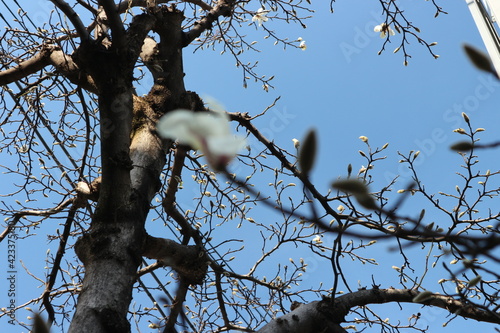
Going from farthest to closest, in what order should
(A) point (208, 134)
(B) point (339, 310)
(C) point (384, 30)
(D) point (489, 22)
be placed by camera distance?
(D) point (489, 22)
(C) point (384, 30)
(B) point (339, 310)
(A) point (208, 134)

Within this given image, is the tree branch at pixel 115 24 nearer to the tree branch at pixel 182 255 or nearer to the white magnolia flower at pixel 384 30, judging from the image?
the tree branch at pixel 182 255

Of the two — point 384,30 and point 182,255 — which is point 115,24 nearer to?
point 182,255

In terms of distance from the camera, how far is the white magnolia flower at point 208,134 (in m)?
0.27

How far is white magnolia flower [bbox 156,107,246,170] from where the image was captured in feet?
0.88

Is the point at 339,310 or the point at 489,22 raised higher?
the point at 489,22

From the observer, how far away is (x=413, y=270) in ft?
7.15

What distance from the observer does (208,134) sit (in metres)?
0.27

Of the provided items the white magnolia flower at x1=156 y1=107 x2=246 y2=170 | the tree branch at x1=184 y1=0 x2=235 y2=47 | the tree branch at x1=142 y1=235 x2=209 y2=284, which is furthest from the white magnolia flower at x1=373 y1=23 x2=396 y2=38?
the white magnolia flower at x1=156 y1=107 x2=246 y2=170

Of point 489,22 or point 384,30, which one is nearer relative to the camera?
point 384,30

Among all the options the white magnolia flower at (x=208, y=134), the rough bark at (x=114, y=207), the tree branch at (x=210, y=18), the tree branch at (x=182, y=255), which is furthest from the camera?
the tree branch at (x=210, y=18)

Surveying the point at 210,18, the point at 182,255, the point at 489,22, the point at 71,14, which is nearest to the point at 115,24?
the point at 71,14

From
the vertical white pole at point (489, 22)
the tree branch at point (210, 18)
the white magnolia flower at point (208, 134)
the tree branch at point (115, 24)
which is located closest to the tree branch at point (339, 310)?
the tree branch at point (115, 24)

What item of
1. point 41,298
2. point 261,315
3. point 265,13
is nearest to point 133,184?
point 41,298

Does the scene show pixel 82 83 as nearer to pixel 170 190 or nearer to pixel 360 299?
pixel 170 190
